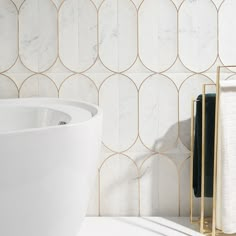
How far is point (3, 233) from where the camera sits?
2.91ft

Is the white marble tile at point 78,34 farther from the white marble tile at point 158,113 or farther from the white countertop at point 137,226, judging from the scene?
the white countertop at point 137,226

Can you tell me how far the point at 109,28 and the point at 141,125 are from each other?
1.32ft

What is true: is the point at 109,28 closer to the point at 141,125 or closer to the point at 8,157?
the point at 141,125

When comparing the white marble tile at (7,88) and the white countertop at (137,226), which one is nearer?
the white countertop at (137,226)

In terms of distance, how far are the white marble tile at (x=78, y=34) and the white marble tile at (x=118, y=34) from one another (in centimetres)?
4

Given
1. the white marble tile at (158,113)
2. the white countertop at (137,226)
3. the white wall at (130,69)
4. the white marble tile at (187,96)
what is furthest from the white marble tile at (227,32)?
the white countertop at (137,226)

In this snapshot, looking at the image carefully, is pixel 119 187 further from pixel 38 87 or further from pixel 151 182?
pixel 38 87

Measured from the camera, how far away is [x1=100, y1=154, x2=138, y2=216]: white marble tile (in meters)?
1.62

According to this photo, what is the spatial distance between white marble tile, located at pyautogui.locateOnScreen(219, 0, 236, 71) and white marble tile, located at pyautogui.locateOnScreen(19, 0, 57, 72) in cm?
65

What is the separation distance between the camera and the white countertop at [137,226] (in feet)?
4.66

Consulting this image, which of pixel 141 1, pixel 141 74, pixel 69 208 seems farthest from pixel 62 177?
pixel 141 1

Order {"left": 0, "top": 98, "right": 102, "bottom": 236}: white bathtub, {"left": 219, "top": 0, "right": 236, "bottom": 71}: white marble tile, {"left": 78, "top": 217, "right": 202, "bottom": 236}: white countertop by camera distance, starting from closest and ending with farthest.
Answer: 1. {"left": 0, "top": 98, "right": 102, "bottom": 236}: white bathtub
2. {"left": 78, "top": 217, "right": 202, "bottom": 236}: white countertop
3. {"left": 219, "top": 0, "right": 236, "bottom": 71}: white marble tile

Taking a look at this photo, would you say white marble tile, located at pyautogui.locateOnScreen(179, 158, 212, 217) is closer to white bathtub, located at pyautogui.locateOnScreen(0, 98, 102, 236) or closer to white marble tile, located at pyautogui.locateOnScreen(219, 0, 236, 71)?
white marble tile, located at pyautogui.locateOnScreen(219, 0, 236, 71)

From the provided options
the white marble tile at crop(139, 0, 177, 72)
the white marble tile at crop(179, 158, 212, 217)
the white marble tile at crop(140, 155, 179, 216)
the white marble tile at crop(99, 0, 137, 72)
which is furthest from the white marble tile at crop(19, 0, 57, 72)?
the white marble tile at crop(179, 158, 212, 217)
